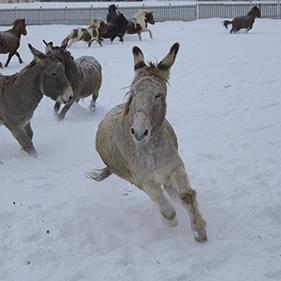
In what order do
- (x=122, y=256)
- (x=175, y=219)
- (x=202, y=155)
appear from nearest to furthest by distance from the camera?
(x=122, y=256) → (x=175, y=219) → (x=202, y=155)

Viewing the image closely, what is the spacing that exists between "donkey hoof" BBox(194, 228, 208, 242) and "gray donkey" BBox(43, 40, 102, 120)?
4.79 meters

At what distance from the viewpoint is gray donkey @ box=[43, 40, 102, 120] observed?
8.52 m

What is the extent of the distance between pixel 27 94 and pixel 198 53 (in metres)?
10.9

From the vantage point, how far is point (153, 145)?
4203mm

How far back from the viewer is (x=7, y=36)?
16.0 m

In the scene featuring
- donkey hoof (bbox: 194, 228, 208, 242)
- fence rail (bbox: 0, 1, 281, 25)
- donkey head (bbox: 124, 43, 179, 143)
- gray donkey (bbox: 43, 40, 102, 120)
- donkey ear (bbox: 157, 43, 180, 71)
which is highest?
fence rail (bbox: 0, 1, 281, 25)

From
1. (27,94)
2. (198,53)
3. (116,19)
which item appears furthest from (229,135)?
(116,19)

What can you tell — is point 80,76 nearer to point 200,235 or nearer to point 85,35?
point 200,235

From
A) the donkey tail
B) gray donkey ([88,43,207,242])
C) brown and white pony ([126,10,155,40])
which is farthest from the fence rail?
gray donkey ([88,43,207,242])

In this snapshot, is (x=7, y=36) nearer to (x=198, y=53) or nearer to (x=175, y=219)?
(x=198, y=53)

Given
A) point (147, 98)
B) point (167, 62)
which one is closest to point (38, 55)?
point (167, 62)

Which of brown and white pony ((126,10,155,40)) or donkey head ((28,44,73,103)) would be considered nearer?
donkey head ((28,44,73,103))

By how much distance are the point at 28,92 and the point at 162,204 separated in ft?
11.3

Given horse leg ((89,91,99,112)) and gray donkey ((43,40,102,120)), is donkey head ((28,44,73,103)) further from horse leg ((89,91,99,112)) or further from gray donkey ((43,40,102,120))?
horse leg ((89,91,99,112))
